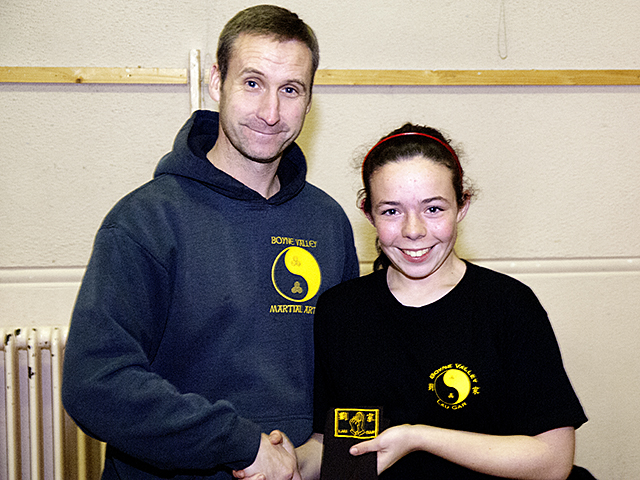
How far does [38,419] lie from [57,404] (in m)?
0.11

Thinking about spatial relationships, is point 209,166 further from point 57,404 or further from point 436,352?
point 57,404

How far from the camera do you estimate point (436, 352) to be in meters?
1.32

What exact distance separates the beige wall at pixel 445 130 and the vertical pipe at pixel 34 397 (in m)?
0.20

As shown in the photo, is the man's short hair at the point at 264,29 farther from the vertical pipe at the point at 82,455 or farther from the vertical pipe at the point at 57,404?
the vertical pipe at the point at 82,455

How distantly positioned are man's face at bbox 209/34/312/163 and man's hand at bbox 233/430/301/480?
773 mm

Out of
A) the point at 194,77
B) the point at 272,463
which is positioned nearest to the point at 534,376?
the point at 272,463

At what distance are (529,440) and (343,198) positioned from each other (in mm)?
1754

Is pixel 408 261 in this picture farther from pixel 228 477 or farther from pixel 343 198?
pixel 343 198

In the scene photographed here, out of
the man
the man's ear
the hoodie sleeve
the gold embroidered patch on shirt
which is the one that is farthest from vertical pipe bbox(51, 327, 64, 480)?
the gold embroidered patch on shirt

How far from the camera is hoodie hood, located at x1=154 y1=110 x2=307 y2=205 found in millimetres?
1596

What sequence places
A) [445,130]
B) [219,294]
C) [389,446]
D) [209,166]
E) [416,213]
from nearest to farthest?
[389,446] → [416,213] → [219,294] → [209,166] → [445,130]

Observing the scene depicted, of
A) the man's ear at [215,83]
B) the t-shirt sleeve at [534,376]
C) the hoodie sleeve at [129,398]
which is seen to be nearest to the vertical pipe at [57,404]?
the hoodie sleeve at [129,398]

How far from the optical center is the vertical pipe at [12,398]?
2.48 meters

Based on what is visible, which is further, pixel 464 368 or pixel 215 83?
pixel 215 83
